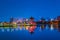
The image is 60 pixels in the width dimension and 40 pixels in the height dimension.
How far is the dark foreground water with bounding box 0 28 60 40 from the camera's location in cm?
336

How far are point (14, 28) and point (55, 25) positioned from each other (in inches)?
33.3

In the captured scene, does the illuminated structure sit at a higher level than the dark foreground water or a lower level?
higher

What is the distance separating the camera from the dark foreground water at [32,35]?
3.36 metres

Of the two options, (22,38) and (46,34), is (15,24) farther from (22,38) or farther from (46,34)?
(46,34)

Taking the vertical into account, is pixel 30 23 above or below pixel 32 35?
above

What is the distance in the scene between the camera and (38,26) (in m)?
3.66

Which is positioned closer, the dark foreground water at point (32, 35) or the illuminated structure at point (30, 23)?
the dark foreground water at point (32, 35)

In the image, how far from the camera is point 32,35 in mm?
3430

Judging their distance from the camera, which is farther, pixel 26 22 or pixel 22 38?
pixel 26 22

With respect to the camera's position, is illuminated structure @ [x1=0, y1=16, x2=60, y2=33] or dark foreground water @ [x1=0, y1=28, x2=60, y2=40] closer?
dark foreground water @ [x1=0, y1=28, x2=60, y2=40]

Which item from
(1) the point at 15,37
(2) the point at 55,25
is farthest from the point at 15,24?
(2) the point at 55,25

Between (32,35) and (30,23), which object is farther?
(30,23)

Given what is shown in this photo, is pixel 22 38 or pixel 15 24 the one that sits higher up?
pixel 15 24

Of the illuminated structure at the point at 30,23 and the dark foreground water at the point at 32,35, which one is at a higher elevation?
the illuminated structure at the point at 30,23
